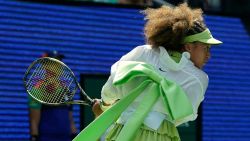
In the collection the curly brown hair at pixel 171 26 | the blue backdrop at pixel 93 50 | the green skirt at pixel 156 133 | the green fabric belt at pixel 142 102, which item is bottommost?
the blue backdrop at pixel 93 50

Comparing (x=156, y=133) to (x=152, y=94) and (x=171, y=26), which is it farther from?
(x=171, y=26)

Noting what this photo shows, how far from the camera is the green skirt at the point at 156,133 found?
3926 mm

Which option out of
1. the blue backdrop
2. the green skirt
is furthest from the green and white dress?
the blue backdrop

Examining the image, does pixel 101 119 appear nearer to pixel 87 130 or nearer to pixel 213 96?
pixel 87 130

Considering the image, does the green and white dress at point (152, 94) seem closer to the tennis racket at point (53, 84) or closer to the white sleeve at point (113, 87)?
the white sleeve at point (113, 87)

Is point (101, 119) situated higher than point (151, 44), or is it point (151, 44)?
point (151, 44)

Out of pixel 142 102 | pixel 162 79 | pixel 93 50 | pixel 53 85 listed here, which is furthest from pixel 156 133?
pixel 93 50

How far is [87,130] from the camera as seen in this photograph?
13.0 feet

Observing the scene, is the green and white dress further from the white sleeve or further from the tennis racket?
the tennis racket

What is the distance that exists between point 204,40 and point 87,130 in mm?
825

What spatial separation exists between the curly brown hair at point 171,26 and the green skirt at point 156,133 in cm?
44

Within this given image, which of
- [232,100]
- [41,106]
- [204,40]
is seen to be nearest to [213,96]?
[232,100]

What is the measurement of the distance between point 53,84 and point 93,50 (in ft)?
9.74

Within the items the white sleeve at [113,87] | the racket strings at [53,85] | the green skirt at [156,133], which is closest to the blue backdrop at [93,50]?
the racket strings at [53,85]
